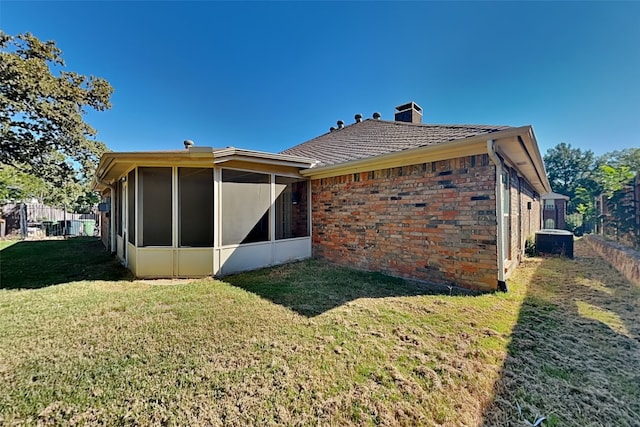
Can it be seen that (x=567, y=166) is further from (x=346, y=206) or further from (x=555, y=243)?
(x=346, y=206)

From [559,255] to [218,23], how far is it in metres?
13.2

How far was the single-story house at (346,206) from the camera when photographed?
460cm

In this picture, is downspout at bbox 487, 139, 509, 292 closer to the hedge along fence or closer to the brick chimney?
the hedge along fence

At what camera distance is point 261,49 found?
9.07m

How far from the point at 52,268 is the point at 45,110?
8.97 meters

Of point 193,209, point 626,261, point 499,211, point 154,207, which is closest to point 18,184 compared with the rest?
point 154,207

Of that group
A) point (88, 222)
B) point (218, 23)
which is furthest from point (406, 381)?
point (88, 222)

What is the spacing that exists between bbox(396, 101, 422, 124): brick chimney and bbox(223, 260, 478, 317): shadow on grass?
22.9 feet

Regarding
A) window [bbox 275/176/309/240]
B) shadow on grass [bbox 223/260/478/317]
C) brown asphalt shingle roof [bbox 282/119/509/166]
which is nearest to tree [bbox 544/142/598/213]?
brown asphalt shingle roof [bbox 282/119/509/166]

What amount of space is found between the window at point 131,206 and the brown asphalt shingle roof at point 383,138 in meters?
4.60

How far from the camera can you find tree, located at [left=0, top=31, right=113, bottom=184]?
34.2 feet

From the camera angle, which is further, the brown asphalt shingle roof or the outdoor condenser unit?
the outdoor condenser unit

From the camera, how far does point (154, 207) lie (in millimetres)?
5785

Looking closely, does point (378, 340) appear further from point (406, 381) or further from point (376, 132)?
point (376, 132)
